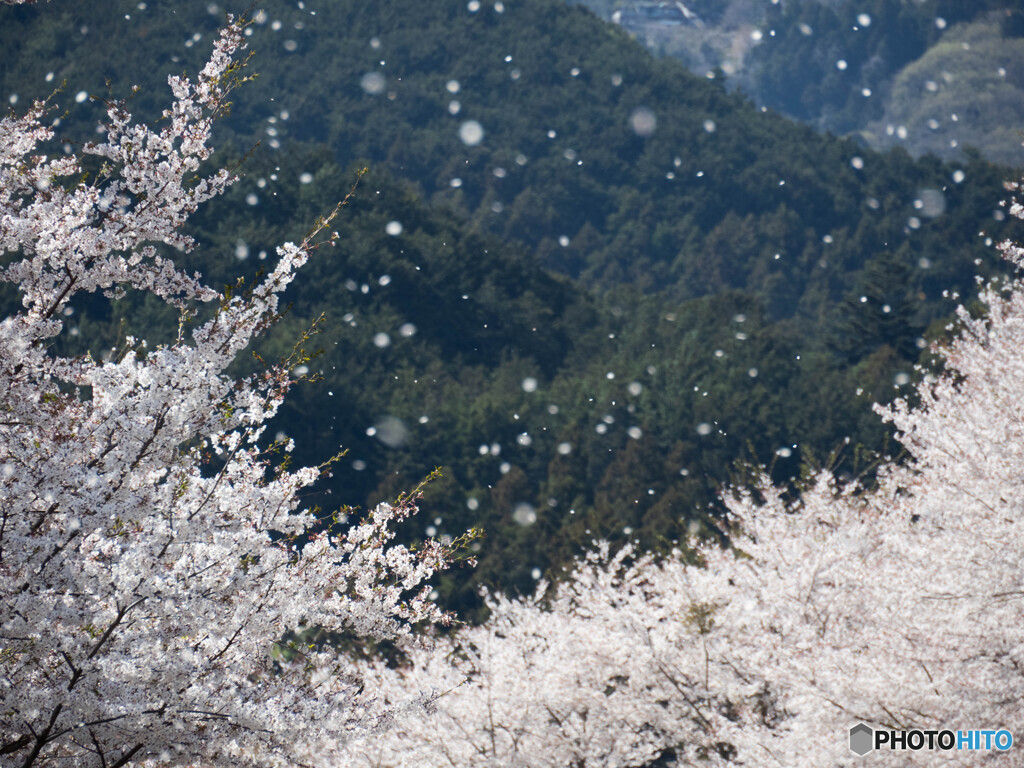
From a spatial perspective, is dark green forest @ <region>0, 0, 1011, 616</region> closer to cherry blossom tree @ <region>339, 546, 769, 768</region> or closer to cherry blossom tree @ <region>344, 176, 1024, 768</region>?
cherry blossom tree @ <region>344, 176, 1024, 768</region>

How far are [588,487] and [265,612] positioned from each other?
29.6 meters

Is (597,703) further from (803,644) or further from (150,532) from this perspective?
(150,532)

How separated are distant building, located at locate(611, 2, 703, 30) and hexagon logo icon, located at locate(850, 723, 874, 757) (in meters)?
196

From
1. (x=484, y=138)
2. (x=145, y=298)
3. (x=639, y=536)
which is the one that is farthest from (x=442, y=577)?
(x=484, y=138)

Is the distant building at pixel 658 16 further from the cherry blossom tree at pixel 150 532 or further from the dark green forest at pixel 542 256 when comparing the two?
the cherry blossom tree at pixel 150 532

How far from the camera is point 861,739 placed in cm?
788

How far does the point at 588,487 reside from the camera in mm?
33531

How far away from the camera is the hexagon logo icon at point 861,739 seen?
7816mm

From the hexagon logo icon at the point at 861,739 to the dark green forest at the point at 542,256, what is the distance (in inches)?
210

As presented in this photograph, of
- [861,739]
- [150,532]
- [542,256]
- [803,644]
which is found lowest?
[150,532]

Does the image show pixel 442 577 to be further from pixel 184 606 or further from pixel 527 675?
pixel 184 606

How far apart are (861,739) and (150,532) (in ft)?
20.5

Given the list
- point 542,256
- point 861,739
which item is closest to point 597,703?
point 861,739

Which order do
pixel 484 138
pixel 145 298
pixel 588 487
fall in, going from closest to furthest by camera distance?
pixel 588 487, pixel 145 298, pixel 484 138
